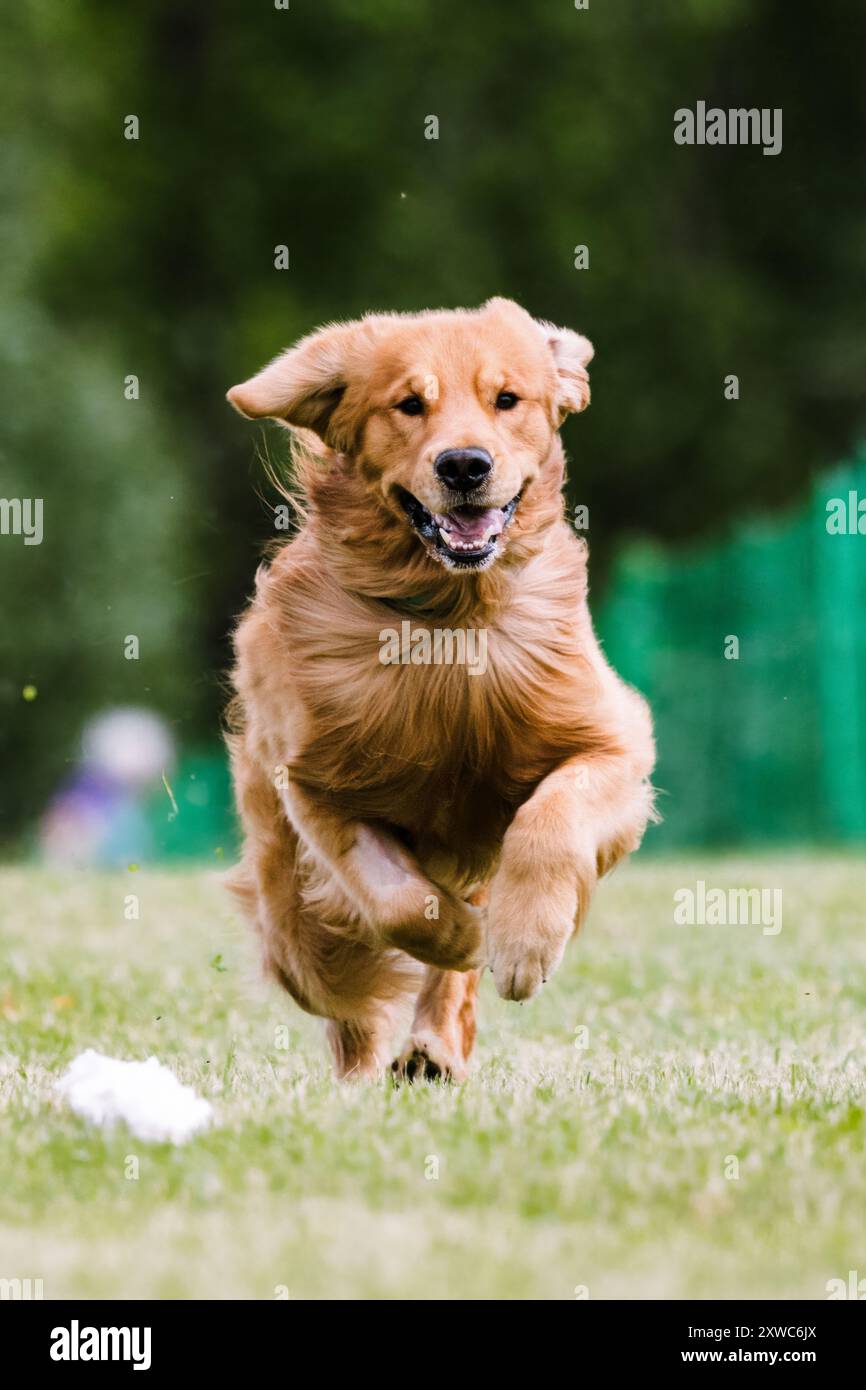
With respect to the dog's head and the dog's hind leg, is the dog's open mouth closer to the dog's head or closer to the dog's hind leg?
the dog's head

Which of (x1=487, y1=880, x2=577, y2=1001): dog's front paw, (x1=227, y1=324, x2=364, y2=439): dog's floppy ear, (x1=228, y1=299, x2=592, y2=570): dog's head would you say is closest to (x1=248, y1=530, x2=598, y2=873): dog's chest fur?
(x1=228, y1=299, x2=592, y2=570): dog's head

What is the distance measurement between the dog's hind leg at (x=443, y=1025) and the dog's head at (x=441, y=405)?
48.9 inches

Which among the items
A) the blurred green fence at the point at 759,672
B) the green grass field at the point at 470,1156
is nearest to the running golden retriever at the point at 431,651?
the green grass field at the point at 470,1156

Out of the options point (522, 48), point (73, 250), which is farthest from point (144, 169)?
point (522, 48)

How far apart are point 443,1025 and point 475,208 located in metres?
16.7

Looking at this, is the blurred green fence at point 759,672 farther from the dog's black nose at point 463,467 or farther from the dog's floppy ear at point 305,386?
the dog's black nose at point 463,467

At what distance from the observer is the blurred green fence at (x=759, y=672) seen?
13141 millimetres

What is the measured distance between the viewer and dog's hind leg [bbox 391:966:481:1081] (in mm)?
4805

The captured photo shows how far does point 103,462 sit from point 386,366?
11.3 metres

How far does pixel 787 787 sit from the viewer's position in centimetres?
1357

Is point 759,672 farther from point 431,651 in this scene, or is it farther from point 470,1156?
point 470,1156

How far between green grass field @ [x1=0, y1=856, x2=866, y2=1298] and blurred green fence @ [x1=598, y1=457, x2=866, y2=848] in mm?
6957
